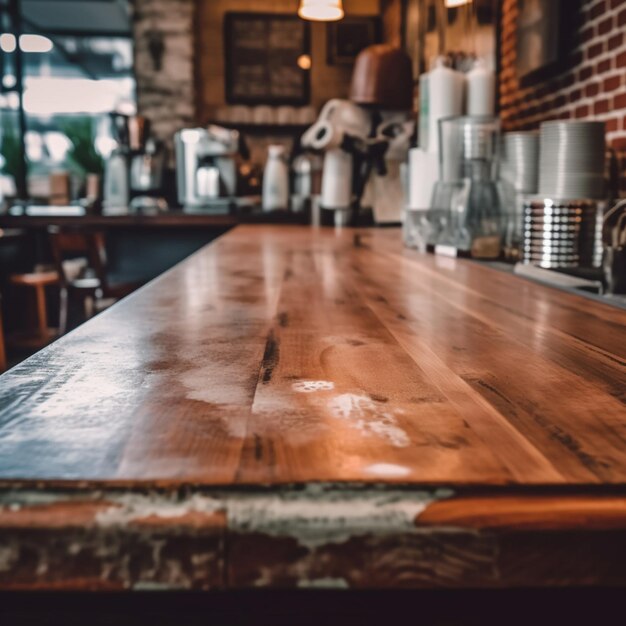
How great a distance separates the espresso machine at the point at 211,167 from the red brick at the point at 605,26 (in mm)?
2398

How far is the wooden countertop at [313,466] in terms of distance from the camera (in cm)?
36

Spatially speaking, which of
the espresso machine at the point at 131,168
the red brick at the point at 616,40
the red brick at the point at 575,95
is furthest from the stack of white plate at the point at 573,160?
the espresso machine at the point at 131,168

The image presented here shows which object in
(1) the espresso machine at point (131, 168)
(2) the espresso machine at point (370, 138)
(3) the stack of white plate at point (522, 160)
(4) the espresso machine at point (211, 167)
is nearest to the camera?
(3) the stack of white plate at point (522, 160)

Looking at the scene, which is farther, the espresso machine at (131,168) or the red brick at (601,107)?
the espresso machine at (131,168)

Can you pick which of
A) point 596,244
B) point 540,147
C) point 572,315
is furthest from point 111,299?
point 572,315

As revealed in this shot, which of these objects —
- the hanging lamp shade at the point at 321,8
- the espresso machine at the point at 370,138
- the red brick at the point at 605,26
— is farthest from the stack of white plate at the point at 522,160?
the hanging lamp shade at the point at 321,8

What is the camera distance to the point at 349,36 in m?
5.92

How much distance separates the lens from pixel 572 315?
0.94m

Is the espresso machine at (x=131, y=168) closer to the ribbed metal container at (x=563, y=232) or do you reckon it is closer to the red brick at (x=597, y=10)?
the red brick at (x=597, y=10)

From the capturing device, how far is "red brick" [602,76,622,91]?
6.60 ft

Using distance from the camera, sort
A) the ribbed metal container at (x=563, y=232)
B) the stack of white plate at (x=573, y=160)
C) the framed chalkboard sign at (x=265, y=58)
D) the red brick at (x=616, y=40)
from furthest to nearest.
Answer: the framed chalkboard sign at (x=265, y=58)
the red brick at (x=616, y=40)
the stack of white plate at (x=573, y=160)
the ribbed metal container at (x=563, y=232)

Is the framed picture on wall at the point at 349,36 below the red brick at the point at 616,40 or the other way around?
the other way around

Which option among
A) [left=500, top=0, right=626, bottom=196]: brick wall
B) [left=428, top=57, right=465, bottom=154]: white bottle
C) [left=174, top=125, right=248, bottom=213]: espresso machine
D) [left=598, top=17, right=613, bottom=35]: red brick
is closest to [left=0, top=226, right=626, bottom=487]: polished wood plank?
[left=428, top=57, right=465, bottom=154]: white bottle

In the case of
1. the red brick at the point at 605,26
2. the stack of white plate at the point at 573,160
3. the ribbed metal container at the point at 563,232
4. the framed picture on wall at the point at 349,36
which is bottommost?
the ribbed metal container at the point at 563,232
